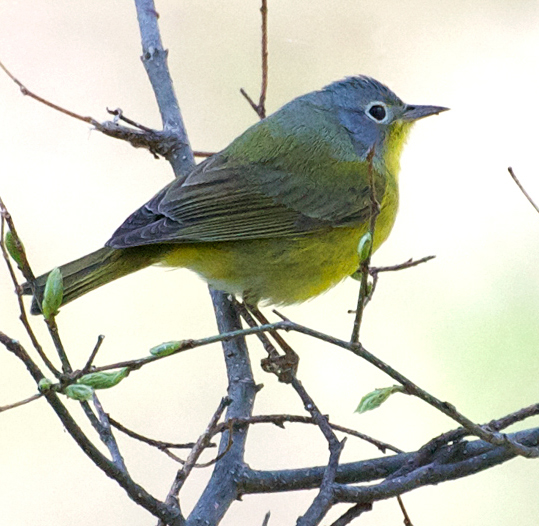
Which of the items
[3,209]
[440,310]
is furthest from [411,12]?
[3,209]

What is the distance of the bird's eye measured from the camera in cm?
422

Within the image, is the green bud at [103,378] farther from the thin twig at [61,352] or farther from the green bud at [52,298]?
the green bud at [52,298]

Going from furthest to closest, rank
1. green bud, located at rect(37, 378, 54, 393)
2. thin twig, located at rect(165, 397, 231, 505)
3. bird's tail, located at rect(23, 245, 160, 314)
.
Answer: bird's tail, located at rect(23, 245, 160, 314) → thin twig, located at rect(165, 397, 231, 505) → green bud, located at rect(37, 378, 54, 393)

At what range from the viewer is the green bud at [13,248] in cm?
205

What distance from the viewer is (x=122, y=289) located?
5652 millimetres

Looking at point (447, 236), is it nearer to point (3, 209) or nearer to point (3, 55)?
point (3, 55)

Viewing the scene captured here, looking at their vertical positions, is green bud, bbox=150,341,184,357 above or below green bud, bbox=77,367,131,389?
above

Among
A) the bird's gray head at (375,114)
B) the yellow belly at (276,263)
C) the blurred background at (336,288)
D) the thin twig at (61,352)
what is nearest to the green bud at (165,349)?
the thin twig at (61,352)

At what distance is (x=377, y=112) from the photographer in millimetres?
4223

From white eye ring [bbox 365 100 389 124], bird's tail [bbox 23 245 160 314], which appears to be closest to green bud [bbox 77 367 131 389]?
bird's tail [bbox 23 245 160 314]

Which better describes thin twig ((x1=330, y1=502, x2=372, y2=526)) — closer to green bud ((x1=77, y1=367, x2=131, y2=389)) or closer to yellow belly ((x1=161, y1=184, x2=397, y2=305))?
green bud ((x1=77, y1=367, x2=131, y2=389))

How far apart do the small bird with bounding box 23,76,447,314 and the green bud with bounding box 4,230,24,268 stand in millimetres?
1201

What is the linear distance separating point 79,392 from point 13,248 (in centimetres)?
44

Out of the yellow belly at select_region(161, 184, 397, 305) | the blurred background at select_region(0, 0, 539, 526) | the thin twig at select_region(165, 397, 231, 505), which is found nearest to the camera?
the thin twig at select_region(165, 397, 231, 505)
